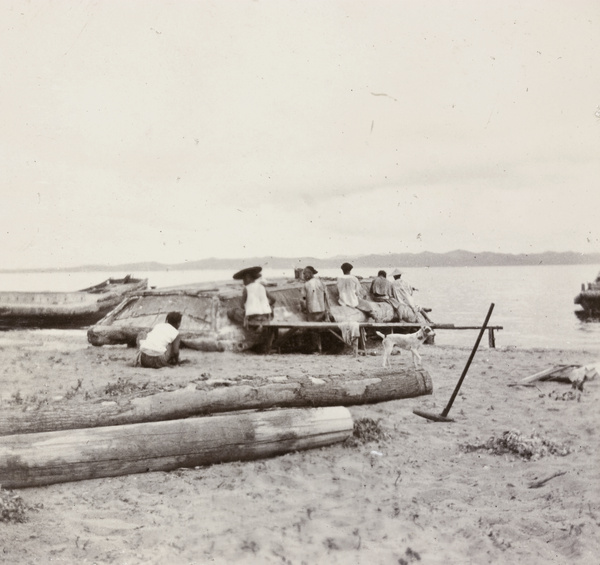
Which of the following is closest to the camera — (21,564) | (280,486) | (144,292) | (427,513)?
(21,564)

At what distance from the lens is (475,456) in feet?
17.7

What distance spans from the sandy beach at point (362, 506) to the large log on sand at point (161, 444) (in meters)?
0.10

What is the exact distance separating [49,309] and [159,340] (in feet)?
42.6

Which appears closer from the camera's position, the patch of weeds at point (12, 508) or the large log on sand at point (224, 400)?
the patch of weeds at point (12, 508)

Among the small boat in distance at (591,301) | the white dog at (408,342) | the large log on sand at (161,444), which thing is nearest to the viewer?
the large log on sand at (161,444)

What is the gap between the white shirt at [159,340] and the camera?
9.02 meters

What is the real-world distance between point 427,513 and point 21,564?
283 cm

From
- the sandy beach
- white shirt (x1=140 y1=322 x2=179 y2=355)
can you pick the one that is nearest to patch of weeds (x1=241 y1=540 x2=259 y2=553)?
the sandy beach

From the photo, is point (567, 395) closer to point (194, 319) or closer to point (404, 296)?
point (194, 319)

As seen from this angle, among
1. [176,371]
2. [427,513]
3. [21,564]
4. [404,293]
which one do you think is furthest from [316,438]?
[404,293]

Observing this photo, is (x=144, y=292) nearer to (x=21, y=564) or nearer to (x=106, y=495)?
(x=106, y=495)

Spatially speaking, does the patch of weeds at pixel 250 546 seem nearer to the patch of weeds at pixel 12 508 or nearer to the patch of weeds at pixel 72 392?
the patch of weeds at pixel 12 508

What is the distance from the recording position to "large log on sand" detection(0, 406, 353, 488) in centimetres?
432

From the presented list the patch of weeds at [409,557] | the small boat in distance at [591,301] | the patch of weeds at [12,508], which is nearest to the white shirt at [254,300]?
the patch of weeds at [12,508]
